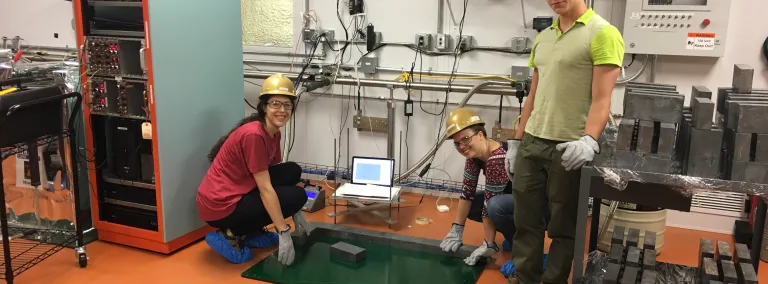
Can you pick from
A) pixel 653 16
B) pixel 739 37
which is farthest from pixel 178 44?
pixel 739 37

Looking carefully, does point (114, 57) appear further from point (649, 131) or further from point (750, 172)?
point (750, 172)

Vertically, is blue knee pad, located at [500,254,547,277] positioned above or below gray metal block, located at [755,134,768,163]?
below

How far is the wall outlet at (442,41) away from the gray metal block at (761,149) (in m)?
2.30

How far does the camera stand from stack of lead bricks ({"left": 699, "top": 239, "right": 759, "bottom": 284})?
1.94m

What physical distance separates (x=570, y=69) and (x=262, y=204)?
64.9 inches

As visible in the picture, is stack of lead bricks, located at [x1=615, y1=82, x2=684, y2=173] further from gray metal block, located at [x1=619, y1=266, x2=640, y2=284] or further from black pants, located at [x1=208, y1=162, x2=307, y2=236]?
black pants, located at [x1=208, y1=162, x2=307, y2=236]

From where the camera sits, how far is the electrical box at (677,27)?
10.5 ft

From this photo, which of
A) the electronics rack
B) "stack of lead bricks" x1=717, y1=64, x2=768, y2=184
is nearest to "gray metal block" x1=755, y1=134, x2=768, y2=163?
"stack of lead bricks" x1=717, y1=64, x2=768, y2=184

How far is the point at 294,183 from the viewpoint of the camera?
333 cm

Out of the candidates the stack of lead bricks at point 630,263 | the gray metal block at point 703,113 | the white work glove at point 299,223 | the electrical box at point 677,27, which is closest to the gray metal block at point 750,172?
the gray metal block at point 703,113

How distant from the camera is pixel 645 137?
1.88 meters

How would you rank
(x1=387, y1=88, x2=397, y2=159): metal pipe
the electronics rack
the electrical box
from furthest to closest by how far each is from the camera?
1. (x1=387, y1=88, x2=397, y2=159): metal pipe
2. the electrical box
3. the electronics rack

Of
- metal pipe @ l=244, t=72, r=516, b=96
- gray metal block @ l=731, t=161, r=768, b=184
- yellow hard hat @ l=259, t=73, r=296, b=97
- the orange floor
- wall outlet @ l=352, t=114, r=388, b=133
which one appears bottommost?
the orange floor

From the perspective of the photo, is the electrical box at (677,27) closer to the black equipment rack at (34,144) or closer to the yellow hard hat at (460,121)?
the yellow hard hat at (460,121)
